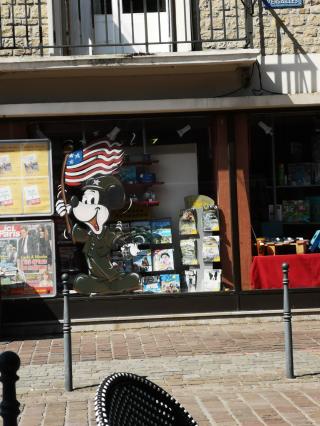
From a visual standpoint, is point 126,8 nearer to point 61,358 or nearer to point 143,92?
point 143,92

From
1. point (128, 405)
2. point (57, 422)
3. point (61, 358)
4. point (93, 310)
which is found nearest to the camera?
point (128, 405)

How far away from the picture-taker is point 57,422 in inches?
242

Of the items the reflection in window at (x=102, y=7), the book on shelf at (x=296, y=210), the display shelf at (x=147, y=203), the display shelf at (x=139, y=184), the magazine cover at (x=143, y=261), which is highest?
the reflection in window at (x=102, y=7)

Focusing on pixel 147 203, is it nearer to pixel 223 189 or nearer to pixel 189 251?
pixel 189 251

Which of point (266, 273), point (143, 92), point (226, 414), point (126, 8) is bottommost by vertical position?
point (226, 414)

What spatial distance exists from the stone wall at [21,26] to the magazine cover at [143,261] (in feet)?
10.5

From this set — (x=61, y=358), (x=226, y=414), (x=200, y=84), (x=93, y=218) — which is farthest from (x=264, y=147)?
(x=226, y=414)

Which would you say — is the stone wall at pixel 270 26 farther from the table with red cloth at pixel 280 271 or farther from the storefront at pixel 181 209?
the table with red cloth at pixel 280 271

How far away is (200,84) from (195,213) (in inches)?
73.5

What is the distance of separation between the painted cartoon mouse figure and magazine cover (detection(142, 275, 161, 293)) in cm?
11

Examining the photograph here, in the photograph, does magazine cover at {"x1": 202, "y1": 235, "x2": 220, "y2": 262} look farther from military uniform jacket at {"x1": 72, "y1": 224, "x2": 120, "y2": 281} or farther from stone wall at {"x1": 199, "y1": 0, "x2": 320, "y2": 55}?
stone wall at {"x1": 199, "y1": 0, "x2": 320, "y2": 55}

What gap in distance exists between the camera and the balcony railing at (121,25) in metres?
10.5

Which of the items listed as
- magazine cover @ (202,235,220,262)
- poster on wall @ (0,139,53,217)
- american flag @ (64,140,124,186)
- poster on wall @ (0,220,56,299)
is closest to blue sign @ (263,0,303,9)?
american flag @ (64,140,124,186)

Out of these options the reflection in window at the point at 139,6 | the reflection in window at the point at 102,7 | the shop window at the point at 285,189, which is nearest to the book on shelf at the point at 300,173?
the shop window at the point at 285,189
